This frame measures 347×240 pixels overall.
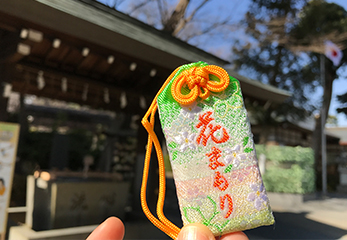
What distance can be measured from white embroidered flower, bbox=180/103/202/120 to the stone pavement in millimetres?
3562

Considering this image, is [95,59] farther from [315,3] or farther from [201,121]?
[315,3]

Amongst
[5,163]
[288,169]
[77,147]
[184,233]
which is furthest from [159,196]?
[77,147]

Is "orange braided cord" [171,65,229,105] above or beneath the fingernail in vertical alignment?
above

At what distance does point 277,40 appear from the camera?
984 centimetres

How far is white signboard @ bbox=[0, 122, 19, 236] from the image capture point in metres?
2.68

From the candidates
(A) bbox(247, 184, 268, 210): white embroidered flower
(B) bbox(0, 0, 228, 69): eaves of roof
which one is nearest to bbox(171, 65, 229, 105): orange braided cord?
(A) bbox(247, 184, 268, 210): white embroidered flower

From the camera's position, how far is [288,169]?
858 centimetres

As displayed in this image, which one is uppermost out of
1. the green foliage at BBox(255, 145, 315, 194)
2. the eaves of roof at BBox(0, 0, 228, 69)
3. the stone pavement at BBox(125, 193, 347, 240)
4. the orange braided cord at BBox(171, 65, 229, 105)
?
the eaves of roof at BBox(0, 0, 228, 69)

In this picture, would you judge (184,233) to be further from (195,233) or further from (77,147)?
(77,147)

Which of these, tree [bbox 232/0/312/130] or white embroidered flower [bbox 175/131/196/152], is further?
tree [bbox 232/0/312/130]

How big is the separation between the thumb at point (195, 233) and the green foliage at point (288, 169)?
26.4ft

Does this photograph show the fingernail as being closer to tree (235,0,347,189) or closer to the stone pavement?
the stone pavement

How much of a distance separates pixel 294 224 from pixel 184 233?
17.8ft

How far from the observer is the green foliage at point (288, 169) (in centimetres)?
838
